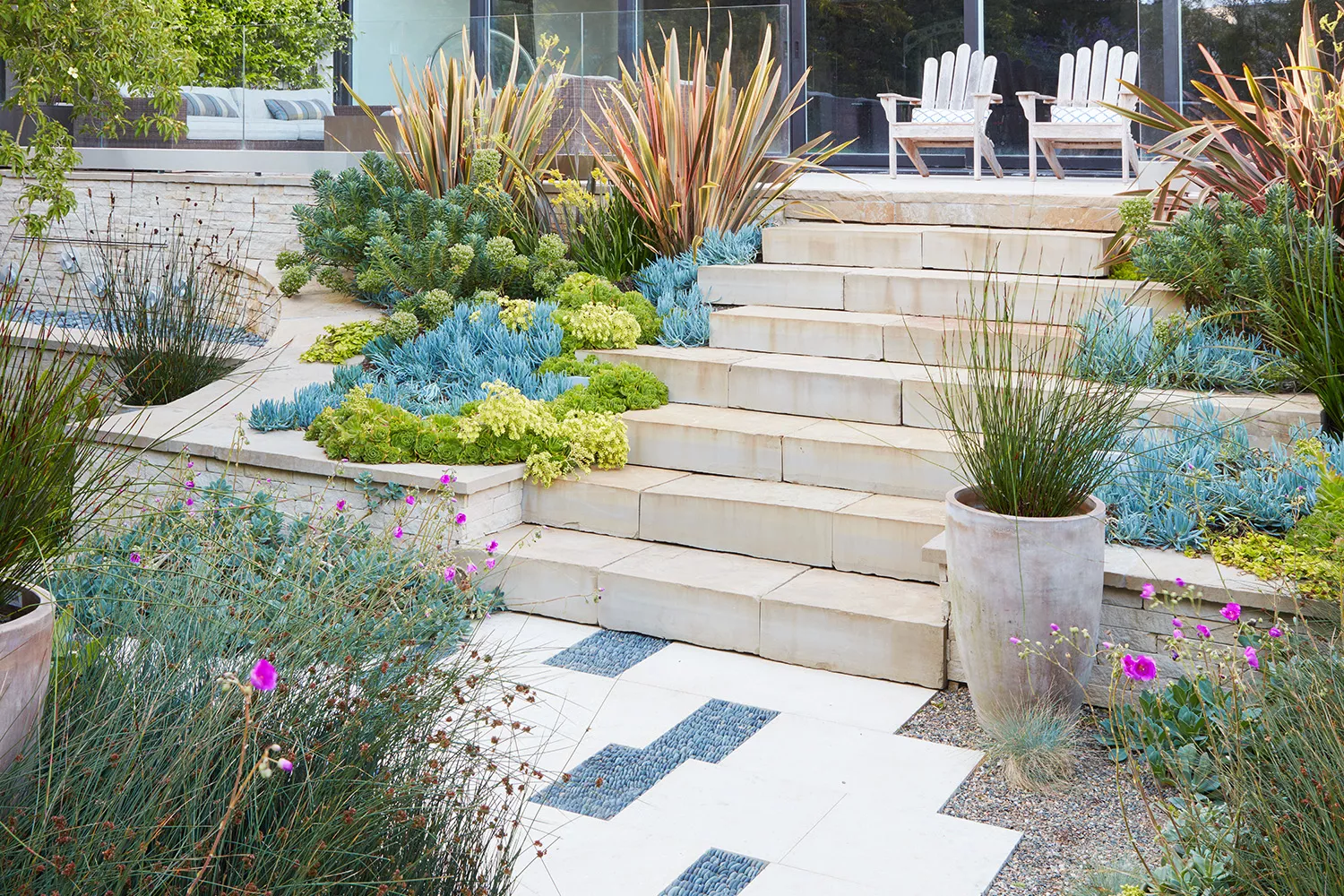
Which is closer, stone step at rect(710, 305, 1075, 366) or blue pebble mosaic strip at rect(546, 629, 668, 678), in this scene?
blue pebble mosaic strip at rect(546, 629, 668, 678)

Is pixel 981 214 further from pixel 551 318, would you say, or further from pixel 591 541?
pixel 591 541

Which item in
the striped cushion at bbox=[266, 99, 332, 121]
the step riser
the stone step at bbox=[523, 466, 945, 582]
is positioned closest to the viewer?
the stone step at bbox=[523, 466, 945, 582]

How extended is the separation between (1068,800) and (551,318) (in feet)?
11.6

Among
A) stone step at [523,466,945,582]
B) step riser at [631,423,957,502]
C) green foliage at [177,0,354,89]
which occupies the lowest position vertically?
stone step at [523,466,945,582]

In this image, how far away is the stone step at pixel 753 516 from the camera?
4.22 metres

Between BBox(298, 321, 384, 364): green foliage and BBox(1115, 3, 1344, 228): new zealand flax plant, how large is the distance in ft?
11.8

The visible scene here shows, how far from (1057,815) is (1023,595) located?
1.81 feet

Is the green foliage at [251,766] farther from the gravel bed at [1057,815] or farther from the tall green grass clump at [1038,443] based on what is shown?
the tall green grass clump at [1038,443]

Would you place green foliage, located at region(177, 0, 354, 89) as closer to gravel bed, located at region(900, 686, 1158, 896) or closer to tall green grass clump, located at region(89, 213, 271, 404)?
tall green grass clump, located at region(89, 213, 271, 404)

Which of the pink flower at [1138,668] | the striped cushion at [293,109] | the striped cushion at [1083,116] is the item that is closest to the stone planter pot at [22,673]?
the pink flower at [1138,668]

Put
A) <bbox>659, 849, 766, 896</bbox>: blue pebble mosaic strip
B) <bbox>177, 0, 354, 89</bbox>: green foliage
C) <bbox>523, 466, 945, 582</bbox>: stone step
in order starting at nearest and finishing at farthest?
<bbox>659, 849, 766, 896</bbox>: blue pebble mosaic strip < <bbox>523, 466, 945, 582</bbox>: stone step < <bbox>177, 0, 354, 89</bbox>: green foliage

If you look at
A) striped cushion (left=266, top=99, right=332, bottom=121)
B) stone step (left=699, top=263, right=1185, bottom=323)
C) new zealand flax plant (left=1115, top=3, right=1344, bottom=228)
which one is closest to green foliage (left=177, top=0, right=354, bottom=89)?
striped cushion (left=266, top=99, right=332, bottom=121)

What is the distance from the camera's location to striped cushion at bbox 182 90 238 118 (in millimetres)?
9008

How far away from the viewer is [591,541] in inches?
184
